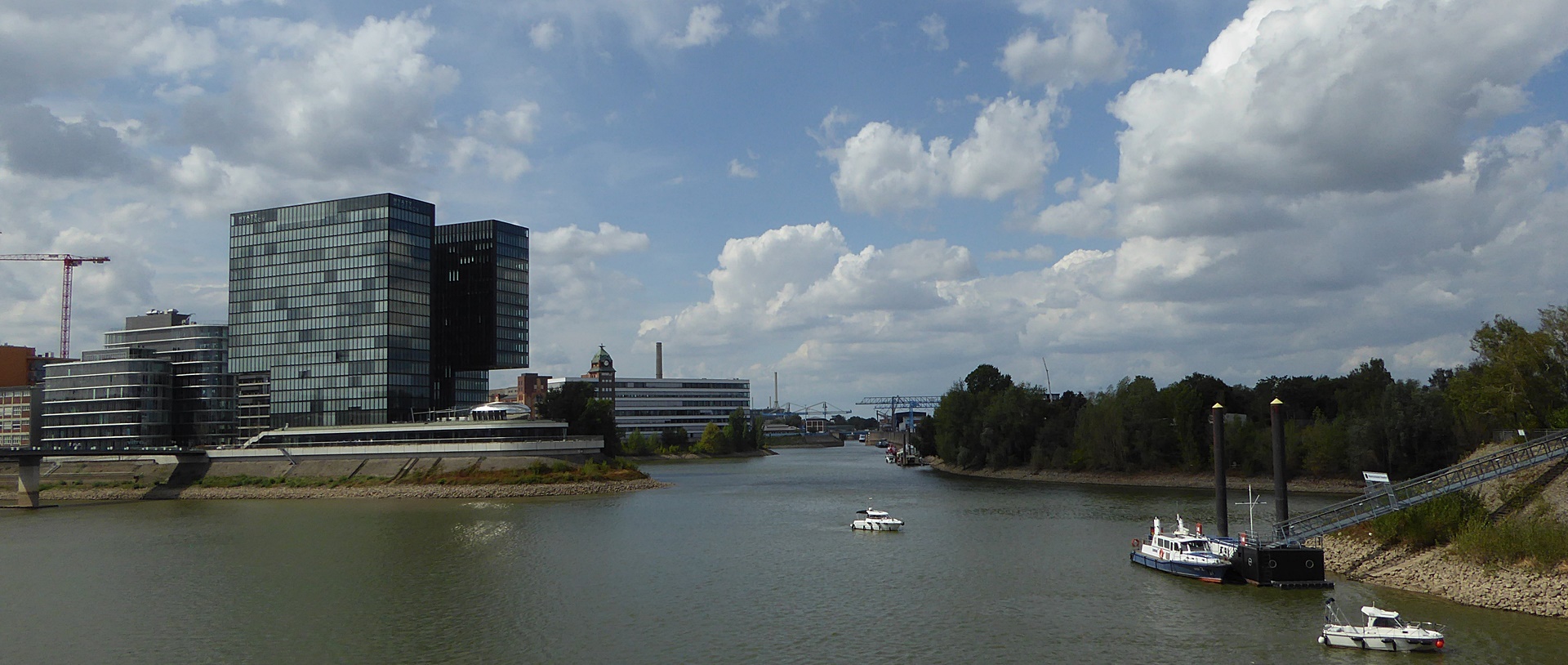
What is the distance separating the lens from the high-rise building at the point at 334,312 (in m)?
158

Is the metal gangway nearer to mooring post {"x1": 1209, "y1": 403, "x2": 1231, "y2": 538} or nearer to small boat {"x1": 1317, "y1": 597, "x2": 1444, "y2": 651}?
mooring post {"x1": 1209, "y1": 403, "x2": 1231, "y2": 538}

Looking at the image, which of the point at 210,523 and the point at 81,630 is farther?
the point at 210,523

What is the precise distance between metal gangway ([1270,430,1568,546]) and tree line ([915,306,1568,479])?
1099 centimetres

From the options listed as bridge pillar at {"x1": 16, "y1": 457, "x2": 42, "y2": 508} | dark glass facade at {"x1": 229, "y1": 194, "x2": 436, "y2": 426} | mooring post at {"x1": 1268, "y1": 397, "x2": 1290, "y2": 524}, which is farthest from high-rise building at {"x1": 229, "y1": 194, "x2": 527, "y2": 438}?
mooring post at {"x1": 1268, "y1": 397, "x2": 1290, "y2": 524}

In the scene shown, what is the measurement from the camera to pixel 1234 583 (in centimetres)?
5369

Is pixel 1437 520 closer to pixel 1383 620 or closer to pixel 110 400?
pixel 1383 620

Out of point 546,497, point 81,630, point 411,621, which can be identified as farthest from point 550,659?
point 546,497

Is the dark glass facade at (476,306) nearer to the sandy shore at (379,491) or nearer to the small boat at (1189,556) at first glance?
the sandy shore at (379,491)

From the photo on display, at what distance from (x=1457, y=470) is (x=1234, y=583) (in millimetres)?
13311

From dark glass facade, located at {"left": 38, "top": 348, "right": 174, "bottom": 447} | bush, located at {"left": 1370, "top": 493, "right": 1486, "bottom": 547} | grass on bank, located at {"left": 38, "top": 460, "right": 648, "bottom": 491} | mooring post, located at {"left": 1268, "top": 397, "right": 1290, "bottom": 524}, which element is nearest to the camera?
bush, located at {"left": 1370, "top": 493, "right": 1486, "bottom": 547}

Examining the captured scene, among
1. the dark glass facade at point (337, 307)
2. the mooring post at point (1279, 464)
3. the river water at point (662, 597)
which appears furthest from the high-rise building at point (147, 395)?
the mooring post at point (1279, 464)

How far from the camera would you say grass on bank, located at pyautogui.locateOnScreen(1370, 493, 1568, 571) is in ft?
147

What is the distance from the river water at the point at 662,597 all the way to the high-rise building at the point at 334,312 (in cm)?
6366

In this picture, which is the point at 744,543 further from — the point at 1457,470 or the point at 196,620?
the point at 1457,470
